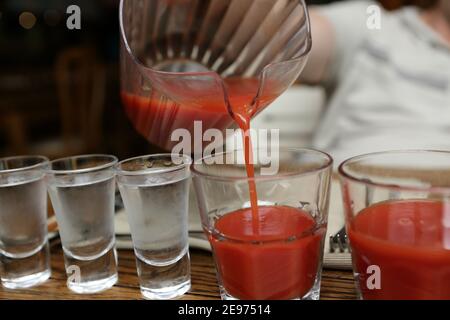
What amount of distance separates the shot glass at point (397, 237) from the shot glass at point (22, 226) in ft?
1.24

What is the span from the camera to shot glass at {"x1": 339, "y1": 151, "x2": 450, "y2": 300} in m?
0.44

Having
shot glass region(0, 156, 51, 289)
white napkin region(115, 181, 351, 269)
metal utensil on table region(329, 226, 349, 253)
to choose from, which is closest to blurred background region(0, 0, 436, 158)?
white napkin region(115, 181, 351, 269)

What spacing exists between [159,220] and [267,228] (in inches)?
4.9

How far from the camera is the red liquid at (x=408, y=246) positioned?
0.44 meters

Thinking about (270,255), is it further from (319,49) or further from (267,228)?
(319,49)

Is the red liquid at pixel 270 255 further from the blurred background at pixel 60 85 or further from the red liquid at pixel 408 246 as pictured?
the blurred background at pixel 60 85

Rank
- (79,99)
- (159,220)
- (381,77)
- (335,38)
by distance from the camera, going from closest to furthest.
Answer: (159,220), (381,77), (335,38), (79,99)

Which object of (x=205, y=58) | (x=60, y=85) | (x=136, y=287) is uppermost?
(x=205, y=58)

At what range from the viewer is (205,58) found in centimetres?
90

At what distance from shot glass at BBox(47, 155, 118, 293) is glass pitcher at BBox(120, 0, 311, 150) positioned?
0.14 metres

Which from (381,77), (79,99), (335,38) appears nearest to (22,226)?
(381,77)

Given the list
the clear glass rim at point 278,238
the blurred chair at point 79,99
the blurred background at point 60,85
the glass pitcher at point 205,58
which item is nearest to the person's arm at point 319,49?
the blurred background at point 60,85

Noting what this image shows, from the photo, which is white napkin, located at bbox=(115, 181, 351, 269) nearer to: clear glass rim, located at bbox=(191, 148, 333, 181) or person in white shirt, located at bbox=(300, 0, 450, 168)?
clear glass rim, located at bbox=(191, 148, 333, 181)

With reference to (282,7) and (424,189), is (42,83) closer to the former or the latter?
(282,7)
